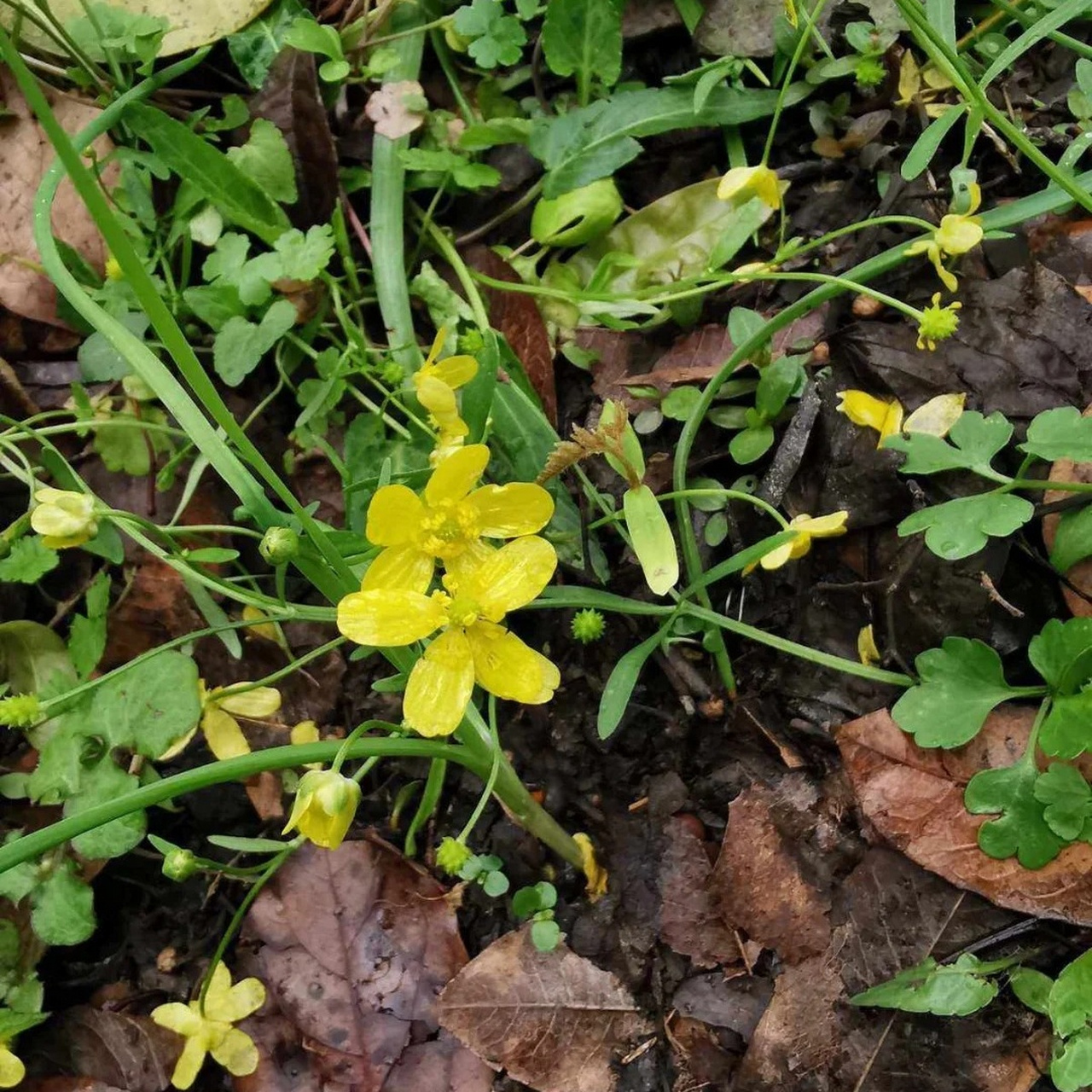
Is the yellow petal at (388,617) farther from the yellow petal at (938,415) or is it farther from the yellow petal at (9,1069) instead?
the yellow petal at (9,1069)

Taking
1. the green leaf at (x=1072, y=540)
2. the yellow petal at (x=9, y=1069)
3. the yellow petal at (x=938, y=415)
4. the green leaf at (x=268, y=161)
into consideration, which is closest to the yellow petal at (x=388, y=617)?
the yellow petal at (x=938, y=415)

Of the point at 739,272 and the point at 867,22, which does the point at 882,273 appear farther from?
the point at 867,22

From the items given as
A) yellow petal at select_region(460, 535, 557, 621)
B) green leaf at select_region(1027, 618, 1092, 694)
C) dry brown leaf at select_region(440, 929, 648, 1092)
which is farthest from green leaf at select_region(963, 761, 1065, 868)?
yellow petal at select_region(460, 535, 557, 621)

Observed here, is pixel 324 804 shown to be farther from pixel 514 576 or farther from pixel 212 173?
pixel 212 173

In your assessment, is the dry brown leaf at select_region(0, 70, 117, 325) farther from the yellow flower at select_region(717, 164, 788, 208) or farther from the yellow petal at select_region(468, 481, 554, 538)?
the yellow flower at select_region(717, 164, 788, 208)

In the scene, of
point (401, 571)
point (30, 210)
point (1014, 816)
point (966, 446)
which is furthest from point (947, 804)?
point (30, 210)

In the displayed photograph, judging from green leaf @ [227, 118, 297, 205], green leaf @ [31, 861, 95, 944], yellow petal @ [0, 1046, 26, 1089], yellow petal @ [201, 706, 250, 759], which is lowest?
yellow petal @ [0, 1046, 26, 1089]

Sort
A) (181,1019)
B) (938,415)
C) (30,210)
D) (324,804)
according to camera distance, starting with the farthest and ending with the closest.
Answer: (30,210)
(181,1019)
(938,415)
(324,804)
